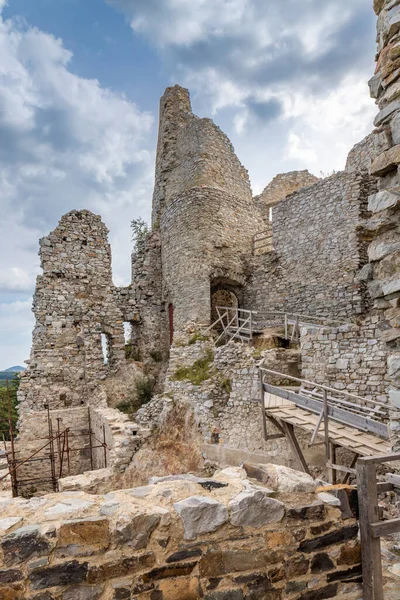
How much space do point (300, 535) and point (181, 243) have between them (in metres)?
12.8

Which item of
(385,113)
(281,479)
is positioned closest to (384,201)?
A: (385,113)

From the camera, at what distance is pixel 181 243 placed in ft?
48.2

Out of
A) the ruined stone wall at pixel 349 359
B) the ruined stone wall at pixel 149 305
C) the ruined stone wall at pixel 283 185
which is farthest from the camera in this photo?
the ruined stone wall at pixel 283 185

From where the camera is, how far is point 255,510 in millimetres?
2582

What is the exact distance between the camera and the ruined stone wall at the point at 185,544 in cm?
224

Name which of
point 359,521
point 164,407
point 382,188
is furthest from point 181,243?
point 359,521

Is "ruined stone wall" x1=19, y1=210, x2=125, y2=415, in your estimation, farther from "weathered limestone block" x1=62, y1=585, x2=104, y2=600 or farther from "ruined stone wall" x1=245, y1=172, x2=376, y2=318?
"weathered limestone block" x1=62, y1=585, x2=104, y2=600

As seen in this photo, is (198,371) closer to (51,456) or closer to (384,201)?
(51,456)

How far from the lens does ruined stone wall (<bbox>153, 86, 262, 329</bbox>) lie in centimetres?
1424

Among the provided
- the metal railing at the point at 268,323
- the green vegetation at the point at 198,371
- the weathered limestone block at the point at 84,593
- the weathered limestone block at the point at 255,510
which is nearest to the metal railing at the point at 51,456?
the green vegetation at the point at 198,371

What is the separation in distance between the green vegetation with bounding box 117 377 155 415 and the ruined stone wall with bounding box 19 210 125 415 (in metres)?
0.95

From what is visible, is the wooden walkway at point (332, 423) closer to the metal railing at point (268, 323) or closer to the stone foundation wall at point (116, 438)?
the metal railing at point (268, 323)

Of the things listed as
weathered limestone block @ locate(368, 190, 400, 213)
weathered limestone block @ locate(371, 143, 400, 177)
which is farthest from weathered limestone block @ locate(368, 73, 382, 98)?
weathered limestone block @ locate(368, 190, 400, 213)

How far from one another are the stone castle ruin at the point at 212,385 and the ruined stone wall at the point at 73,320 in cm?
6
